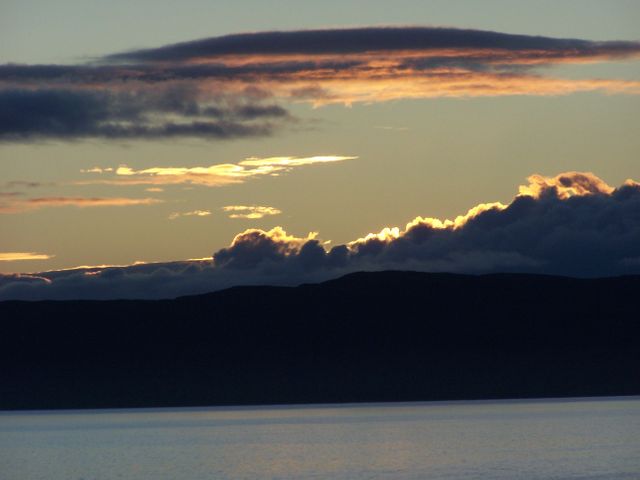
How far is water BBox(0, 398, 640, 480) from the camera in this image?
104m

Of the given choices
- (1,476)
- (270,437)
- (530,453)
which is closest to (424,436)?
(270,437)

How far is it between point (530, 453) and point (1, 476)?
4101 centimetres

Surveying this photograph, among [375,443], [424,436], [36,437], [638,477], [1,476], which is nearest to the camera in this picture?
[638,477]

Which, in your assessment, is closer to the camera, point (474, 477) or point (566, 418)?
point (474, 477)

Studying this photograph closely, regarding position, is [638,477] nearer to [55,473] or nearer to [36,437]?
[55,473]

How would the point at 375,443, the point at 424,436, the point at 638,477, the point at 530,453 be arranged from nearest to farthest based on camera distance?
the point at 638,477 → the point at 530,453 → the point at 375,443 → the point at 424,436

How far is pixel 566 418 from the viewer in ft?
634

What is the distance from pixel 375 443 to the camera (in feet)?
467

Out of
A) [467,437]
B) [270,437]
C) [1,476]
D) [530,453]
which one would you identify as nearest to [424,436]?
[467,437]

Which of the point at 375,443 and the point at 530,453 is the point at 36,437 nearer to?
the point at 375,443

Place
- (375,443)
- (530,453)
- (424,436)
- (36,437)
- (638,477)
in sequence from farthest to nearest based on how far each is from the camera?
(36,437)
(424,436)
(375,443)
(530,453)
(638,477)

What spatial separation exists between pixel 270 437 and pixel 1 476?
5530 cm

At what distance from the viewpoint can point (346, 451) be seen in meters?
129

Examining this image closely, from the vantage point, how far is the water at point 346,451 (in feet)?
341
